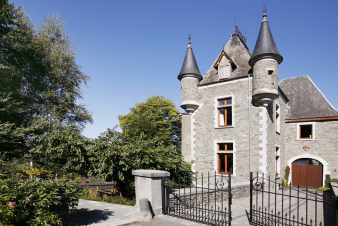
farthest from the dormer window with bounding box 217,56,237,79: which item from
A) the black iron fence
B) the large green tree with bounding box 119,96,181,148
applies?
the large green tree with bounding box 119,96,181,148

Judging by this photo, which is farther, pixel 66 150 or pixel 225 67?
pixel 225 67

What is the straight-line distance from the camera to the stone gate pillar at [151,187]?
22.9 ft

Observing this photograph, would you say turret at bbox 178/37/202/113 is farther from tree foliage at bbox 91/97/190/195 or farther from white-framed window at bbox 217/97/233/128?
tree foliage at bbox 91/97/190/195

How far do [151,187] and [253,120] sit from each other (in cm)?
→ 972

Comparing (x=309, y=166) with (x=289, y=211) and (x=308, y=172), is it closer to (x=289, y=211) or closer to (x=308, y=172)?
(x=308, y=172)

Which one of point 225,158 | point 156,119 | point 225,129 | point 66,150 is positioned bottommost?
point 225,158

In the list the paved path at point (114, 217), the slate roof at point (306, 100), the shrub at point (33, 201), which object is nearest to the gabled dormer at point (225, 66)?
the slate roof at point (306, 100)

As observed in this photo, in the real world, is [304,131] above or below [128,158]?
above

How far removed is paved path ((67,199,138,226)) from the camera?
626 centimetres

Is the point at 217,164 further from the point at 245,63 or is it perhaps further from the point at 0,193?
the point at 0,193

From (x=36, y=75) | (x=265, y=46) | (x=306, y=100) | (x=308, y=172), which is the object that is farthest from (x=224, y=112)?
(x=36, y=75)

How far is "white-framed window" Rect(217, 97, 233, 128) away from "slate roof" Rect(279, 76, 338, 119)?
5.82m

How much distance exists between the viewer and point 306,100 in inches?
742

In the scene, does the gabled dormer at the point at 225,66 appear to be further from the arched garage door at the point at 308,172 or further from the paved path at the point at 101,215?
the paved path at the point at 101,215
